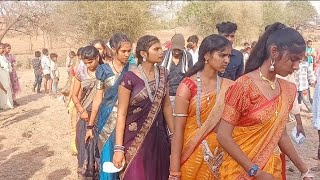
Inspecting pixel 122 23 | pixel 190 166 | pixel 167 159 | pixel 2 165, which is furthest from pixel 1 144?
pixel 122 23

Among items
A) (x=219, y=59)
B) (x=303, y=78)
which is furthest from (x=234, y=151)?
(x=303, y=78)

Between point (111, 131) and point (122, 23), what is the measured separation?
75.6 ft

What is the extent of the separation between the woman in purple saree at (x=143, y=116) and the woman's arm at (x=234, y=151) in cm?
115

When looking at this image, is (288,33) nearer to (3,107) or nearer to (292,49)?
(292,49)

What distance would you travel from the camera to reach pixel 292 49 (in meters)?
2.13

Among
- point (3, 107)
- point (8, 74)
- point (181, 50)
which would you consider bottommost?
point (3, 107)

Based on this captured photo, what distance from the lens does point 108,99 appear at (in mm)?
3920

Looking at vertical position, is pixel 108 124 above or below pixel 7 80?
above

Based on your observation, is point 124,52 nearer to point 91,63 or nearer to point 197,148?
point 91,63

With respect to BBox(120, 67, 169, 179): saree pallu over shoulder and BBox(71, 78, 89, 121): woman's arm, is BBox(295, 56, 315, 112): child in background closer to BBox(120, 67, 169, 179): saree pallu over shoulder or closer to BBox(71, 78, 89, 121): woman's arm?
BBox(71, 78, 89, 121): woman's arm

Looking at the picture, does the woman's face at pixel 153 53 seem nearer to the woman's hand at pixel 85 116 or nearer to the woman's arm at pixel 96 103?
the woman's arm at pixel 96 103

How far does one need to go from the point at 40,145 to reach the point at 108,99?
4.02m

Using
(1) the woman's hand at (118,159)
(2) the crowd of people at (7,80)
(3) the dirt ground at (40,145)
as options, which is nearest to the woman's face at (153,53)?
(1) the woman's hand at (118,159)

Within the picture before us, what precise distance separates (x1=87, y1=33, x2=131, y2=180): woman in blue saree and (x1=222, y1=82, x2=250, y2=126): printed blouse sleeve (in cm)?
148
